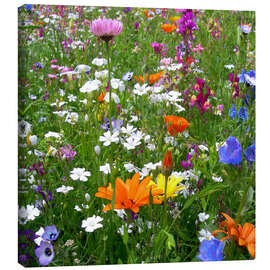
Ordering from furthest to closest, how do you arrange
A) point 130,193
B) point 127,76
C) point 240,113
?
point 240,113 < point 127,76 < point 130,193

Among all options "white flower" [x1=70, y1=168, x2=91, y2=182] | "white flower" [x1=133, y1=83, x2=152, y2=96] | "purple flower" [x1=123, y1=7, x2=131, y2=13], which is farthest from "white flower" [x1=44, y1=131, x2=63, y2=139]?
"purple flower" [x1=123, y1=7, x2=131, y2=13]

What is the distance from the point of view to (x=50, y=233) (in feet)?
5.63

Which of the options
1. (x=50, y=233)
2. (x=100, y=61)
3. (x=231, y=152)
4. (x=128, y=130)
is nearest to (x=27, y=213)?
(x=50, y=233)

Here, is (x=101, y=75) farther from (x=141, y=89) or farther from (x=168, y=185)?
(x=168, y=185)

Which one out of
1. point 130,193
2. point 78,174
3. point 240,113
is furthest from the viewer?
point 240,113

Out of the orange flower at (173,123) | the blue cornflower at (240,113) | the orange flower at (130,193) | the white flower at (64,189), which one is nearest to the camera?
the orange flower at (130,193)

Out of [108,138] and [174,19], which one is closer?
[108,138]

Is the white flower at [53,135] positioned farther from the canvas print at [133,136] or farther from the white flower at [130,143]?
the white flower at [130,143]

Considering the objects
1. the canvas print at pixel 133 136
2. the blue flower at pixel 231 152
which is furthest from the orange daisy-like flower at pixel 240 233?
the blue flower at pixel 231 152

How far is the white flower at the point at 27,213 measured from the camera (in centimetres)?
171

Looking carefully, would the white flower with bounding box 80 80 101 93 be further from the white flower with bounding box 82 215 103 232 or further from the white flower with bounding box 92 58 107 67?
the white flower with bounding box 82 215 103 232

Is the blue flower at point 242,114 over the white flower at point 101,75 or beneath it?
beneath

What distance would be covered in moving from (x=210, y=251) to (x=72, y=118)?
28.7 inches

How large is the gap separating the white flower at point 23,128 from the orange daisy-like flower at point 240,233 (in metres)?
0.80
